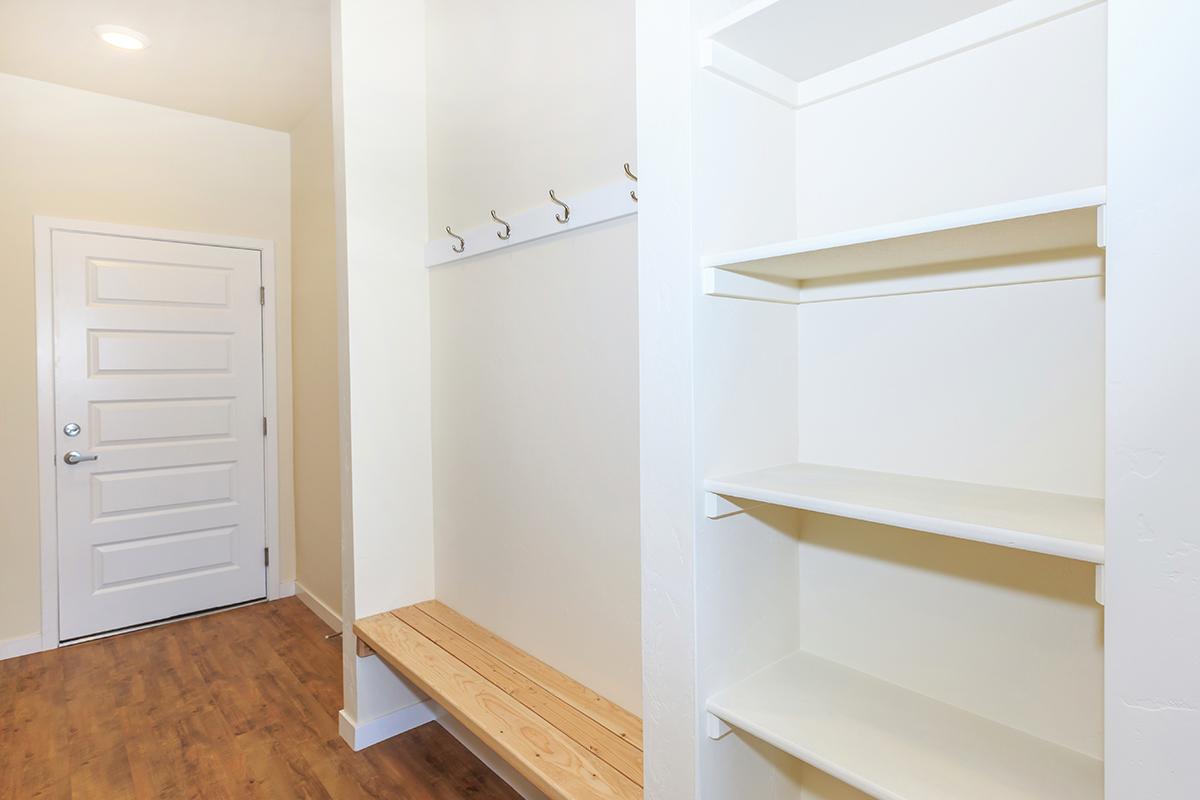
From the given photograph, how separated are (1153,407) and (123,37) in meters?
3.58

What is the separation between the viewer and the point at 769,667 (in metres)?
1.22

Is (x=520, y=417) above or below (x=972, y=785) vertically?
above

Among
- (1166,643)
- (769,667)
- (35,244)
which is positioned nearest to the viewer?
(1166,643)

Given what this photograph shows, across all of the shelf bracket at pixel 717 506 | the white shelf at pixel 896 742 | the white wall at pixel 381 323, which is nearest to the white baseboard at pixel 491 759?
the white wall at pixel 381 323

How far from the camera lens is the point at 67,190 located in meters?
3.14

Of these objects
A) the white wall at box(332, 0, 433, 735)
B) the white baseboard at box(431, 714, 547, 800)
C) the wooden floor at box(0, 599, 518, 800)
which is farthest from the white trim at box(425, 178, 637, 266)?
the wooden floor at box(0, 599, 518, 800)

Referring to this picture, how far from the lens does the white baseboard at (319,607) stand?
3295 millimetres

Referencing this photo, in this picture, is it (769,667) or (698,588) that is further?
(769,667)

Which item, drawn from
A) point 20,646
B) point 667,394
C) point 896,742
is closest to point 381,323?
point 667,394

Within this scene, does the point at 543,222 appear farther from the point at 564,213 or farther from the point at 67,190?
the point at 67,190

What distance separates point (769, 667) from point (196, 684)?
2.63m

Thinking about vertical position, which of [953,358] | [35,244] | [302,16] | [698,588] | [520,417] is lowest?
[698,588]

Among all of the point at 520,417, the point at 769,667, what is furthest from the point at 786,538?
the point at 520,417

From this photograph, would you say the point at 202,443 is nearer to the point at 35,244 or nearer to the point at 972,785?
the point at 35,244
